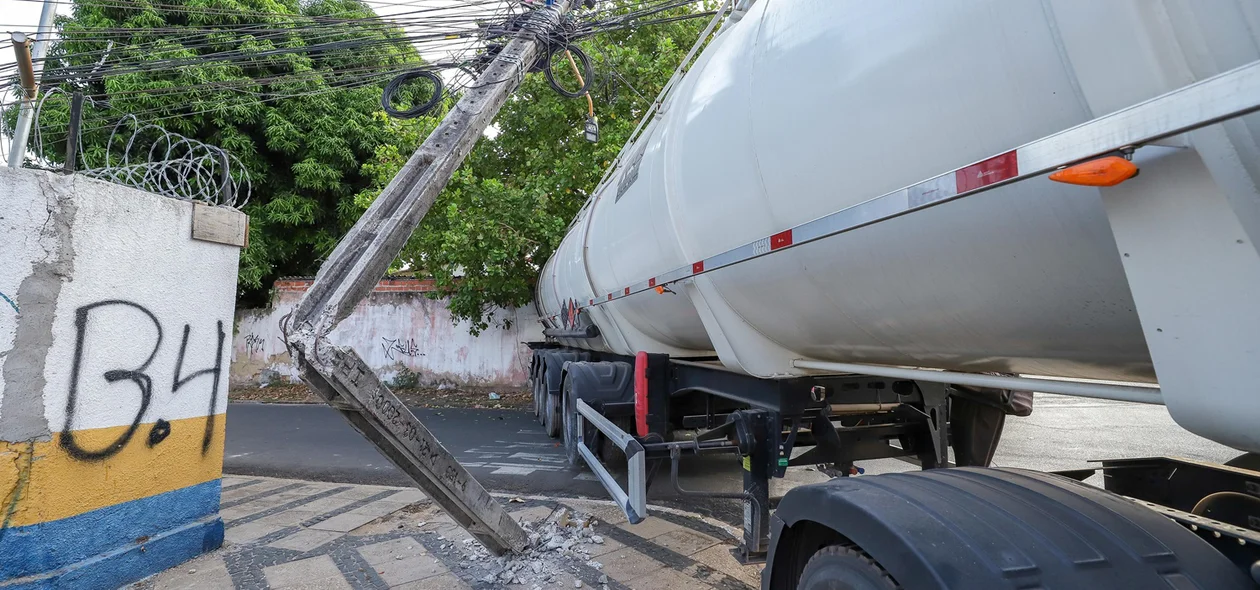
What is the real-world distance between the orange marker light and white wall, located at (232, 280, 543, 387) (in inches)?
493

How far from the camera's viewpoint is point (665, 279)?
341 centimetres

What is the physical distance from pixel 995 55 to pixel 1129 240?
49cm

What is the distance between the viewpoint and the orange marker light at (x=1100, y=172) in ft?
3.55

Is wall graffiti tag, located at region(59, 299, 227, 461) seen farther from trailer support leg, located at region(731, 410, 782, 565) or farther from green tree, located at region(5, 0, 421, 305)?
green tree, located at region(5, 0, 421, 305)

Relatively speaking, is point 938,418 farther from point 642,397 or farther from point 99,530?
point 99,530

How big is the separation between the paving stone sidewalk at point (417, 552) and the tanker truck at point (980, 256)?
824 mm

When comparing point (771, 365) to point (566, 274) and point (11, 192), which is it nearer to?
point (11, 192)

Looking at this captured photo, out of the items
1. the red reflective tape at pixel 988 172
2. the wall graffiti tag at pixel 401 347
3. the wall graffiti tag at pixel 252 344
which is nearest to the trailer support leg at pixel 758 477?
the red reflective tape at pixel 988 172

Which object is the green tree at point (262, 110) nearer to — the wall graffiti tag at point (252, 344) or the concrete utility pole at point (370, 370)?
the wall graffiti tag at point (252, 344)

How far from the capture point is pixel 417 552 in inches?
158

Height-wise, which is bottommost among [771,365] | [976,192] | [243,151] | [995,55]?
[771,365]

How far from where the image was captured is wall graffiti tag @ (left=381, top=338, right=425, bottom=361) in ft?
45.2

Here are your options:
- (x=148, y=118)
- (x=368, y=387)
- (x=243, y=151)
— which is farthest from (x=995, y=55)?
(x=148, y=118)

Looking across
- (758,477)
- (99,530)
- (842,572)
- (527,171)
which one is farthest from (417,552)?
(527,171)
